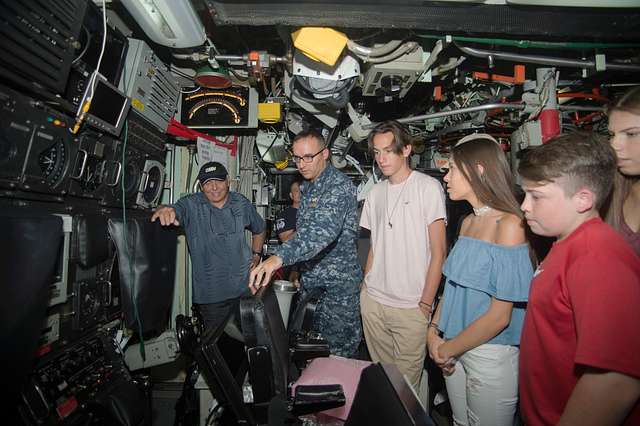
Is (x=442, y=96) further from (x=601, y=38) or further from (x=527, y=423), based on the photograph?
(x=527, y=423)

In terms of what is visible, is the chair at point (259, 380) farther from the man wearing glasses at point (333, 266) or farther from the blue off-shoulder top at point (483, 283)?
the man wearing glasses at point (333, 266)

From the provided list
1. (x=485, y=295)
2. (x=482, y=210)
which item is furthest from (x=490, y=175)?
(x=485, y=295)

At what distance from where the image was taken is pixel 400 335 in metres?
2.00

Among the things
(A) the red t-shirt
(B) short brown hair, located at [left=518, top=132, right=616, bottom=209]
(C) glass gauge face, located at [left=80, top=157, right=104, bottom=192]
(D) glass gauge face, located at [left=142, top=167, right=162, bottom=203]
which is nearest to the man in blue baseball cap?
(D) glass gauge face, located at [left=142, top=167, right=162, bottom=203]

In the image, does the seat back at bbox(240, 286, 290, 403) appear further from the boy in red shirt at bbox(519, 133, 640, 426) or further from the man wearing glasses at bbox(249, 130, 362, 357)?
the man wearing glasses at bbox(249, 130, 362, 357)

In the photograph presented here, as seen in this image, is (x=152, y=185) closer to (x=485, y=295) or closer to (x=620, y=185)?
(x=485, y=295)

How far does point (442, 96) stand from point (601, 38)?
1.32 m

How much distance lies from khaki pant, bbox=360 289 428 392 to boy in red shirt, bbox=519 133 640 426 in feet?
2.49

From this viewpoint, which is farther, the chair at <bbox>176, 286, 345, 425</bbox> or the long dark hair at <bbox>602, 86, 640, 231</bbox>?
the long dark hair at <bbox>602, 86, 640, 231</bbox>

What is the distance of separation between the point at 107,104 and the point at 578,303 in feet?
9.57

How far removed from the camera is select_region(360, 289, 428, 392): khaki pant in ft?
6.46

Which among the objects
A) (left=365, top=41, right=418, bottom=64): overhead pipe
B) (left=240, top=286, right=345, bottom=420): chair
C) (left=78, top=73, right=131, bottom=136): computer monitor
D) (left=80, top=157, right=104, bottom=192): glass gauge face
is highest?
(left=365, top=41, right=418, bottom=64): overhead pipe

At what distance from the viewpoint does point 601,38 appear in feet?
6.23

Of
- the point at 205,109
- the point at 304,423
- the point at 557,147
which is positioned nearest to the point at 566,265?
the point at 557,147
